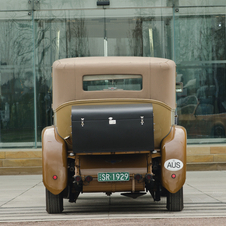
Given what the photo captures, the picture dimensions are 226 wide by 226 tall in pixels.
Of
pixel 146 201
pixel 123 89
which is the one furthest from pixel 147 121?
pixel 146 201

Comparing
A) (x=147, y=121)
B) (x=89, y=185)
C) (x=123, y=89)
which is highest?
(x=123, y=89)

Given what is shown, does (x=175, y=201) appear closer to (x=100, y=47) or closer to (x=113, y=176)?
(x=113, y=176)

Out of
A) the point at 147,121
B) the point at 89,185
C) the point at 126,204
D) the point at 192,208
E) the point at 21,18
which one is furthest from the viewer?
the point at 21,18

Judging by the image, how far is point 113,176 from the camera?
591cm

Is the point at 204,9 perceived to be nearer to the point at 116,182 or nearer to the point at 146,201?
the point at 146,201

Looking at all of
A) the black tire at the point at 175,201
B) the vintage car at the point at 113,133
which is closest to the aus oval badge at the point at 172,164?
the vintage car at the point at 113,133

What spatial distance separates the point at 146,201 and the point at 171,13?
21.5ft

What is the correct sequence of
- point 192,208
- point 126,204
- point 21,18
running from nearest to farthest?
Answer: point 192,208
point 126,204
point 21,18

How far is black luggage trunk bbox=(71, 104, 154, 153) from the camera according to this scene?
5.51 meters

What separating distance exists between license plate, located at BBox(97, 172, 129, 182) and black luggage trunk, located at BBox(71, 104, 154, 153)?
0.51m

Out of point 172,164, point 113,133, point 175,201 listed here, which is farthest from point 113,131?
point 175,201

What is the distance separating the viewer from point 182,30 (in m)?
12.3

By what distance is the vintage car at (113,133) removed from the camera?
5527mm

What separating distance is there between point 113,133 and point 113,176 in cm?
74
